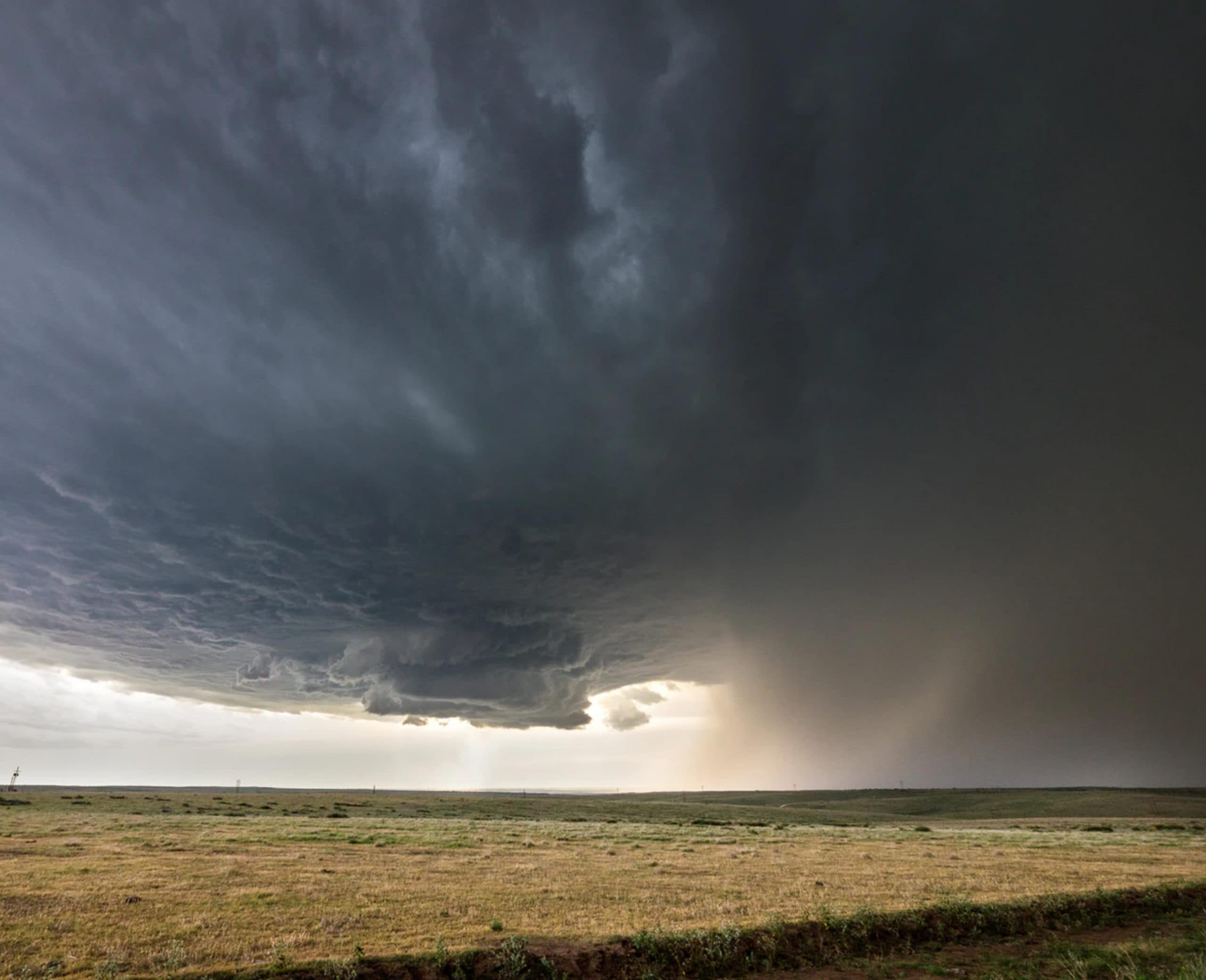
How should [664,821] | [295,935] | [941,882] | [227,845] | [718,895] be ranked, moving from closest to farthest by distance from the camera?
[295,935] < [718,895] < [941,882] < [227,845] < [664,821]

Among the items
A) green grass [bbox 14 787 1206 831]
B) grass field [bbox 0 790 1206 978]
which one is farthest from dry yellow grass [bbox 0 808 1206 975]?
green grass [bbox 14 787 1206 831]

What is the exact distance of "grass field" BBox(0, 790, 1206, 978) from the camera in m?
21.7

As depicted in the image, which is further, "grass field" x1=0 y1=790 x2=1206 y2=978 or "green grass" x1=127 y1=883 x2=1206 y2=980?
"grass field" x1=0 y1=790 x2=1206 y2=978

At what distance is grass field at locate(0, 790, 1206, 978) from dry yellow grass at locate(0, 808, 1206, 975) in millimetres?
167

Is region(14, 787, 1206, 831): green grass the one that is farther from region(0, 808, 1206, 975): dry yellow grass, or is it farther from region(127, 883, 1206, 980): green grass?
region(127, 883, 1206, 980): green grass

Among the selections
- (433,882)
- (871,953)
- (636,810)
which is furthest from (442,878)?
(636,810)

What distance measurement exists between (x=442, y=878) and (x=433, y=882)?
1.42 m

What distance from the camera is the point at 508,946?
65.8 feet

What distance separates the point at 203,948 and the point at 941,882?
35.1m

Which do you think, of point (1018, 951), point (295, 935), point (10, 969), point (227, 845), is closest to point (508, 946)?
point (295, 935)

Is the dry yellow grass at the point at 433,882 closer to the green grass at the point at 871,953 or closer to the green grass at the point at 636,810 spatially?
the green grass at the point at 871,953

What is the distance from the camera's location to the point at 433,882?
1366 inches

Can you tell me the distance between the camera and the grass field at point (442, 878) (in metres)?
21.7

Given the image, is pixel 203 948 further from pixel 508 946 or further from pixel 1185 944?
pixel 1185 944
